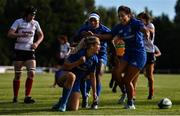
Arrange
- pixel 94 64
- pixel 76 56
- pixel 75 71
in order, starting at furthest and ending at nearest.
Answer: pixel 94 64
pixel 75 71
pixel 76 56

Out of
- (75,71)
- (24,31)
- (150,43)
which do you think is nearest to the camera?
(75,71)

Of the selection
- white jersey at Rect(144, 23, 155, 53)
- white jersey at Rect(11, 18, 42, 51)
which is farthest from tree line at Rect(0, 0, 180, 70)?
white jersey at Rect(11, 18, 42, 51)

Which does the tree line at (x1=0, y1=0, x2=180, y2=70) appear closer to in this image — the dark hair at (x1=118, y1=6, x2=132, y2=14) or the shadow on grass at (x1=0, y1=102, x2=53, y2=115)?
the shadow on grass at (x1=0, y1=102, x2=53, y2=115)

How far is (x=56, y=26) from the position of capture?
8206 centimetres

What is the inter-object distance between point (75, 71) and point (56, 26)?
70.4 metres

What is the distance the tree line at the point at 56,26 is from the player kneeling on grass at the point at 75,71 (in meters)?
59.6

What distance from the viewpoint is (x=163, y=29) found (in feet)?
329

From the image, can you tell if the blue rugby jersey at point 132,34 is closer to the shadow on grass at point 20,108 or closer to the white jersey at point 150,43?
the shadow on grass at point 20,108

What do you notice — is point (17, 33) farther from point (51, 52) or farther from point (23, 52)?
point (51, 52)

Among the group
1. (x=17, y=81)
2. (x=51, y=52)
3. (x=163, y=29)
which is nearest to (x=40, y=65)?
(x=51, y=52)

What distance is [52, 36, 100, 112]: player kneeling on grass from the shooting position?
456 inches

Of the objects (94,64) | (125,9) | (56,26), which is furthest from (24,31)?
(56,26)

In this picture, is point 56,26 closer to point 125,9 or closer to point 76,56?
point 125,9

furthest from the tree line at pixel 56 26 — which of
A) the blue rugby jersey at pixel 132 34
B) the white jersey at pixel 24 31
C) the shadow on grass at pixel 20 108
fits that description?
the blue rugby jersey at pixel 132 34
